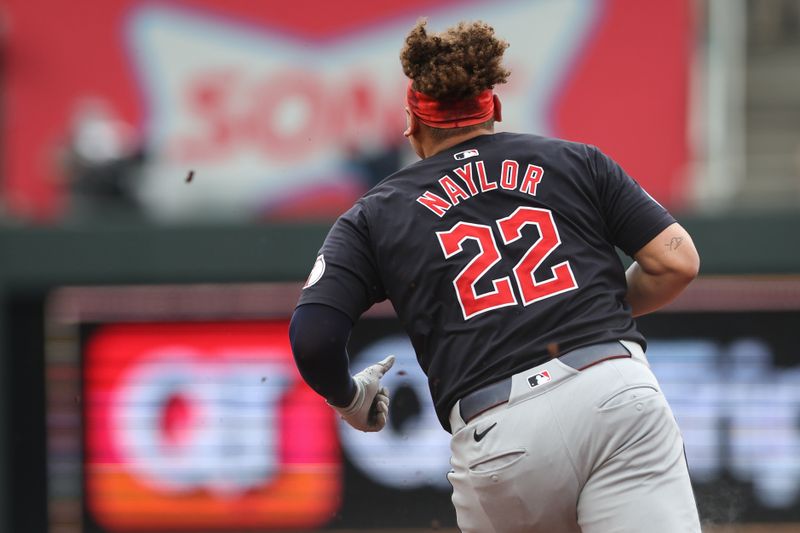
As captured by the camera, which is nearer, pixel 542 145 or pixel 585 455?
pixel 585 455

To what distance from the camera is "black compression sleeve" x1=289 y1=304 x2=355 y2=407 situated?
3.05 m

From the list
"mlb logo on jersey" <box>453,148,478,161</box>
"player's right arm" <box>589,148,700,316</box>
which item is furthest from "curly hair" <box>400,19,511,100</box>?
"player's right arm" <box>589,148,700,316</box>

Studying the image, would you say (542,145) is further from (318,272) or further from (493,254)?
(318,272)

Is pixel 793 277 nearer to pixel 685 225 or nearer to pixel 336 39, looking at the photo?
pixel 685 225

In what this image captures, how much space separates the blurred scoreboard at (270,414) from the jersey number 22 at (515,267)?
3432 millimetres

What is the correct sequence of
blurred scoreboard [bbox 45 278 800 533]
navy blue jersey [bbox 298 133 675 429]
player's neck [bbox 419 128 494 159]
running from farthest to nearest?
blurred scoreboard [bbox 45 278 800 533] → player's neck [bbox 419 128 494 159] → navy blue jersey [bbox 298 133 675 429]

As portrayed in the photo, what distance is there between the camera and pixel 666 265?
10.5ft

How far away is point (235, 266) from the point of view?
677 cm

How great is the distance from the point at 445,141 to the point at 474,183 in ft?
0.63

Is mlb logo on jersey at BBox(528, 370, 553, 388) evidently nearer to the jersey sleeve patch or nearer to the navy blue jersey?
the navy blue jersey

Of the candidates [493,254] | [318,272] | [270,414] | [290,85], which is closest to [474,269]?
[493,254]

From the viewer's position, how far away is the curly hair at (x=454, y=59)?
10.3ft

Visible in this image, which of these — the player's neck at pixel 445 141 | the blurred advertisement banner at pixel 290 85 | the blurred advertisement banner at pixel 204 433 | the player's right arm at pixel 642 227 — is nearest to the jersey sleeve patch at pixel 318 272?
the player's neck at pixel 445 141

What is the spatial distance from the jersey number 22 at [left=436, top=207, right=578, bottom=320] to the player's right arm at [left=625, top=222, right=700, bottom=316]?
283 millimetres
